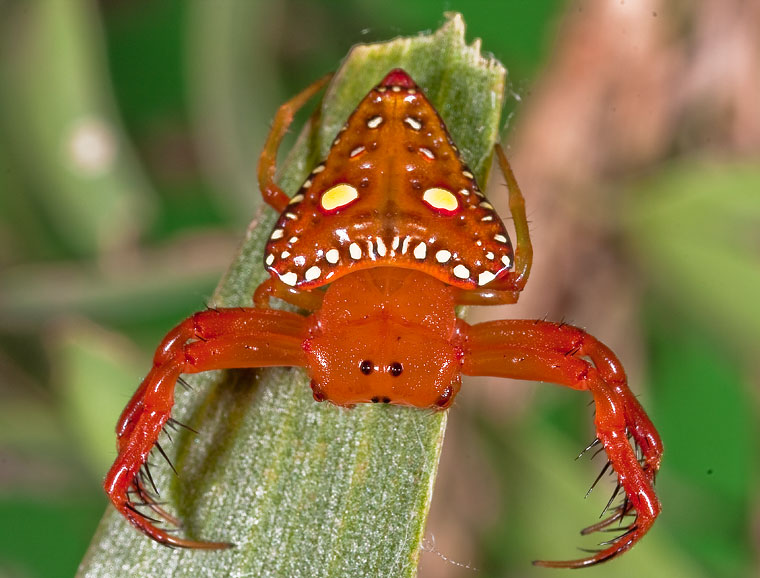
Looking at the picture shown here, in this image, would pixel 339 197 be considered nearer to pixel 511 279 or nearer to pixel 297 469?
pixel 511 279

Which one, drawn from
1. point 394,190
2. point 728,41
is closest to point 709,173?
point 728,41

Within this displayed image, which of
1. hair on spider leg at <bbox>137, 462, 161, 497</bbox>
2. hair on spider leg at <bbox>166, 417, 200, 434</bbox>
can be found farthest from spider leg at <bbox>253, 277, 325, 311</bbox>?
hair on spider leg at <bbox>137, 462, 161, 497</bbox>

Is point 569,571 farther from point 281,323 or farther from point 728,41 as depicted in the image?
point 728,41

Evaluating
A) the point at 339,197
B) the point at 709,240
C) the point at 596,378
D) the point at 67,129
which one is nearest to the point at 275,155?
the point at 339,197

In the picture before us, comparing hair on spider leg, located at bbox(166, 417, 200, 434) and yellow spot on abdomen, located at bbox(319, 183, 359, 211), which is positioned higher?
yellow spot on abdomen, located at bbox(319, 183, 359, 211)

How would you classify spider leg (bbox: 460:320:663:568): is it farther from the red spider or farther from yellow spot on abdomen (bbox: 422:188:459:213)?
yellow spot on abdomen (bbox: 422:188:459:213)

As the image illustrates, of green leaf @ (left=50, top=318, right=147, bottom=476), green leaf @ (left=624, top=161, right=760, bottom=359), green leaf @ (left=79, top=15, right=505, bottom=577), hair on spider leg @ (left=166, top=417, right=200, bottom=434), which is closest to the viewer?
green leaf @ (left=79, top=15, right=505, bottom=577)

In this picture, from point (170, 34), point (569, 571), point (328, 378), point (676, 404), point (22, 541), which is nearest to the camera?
point (328, 378)
